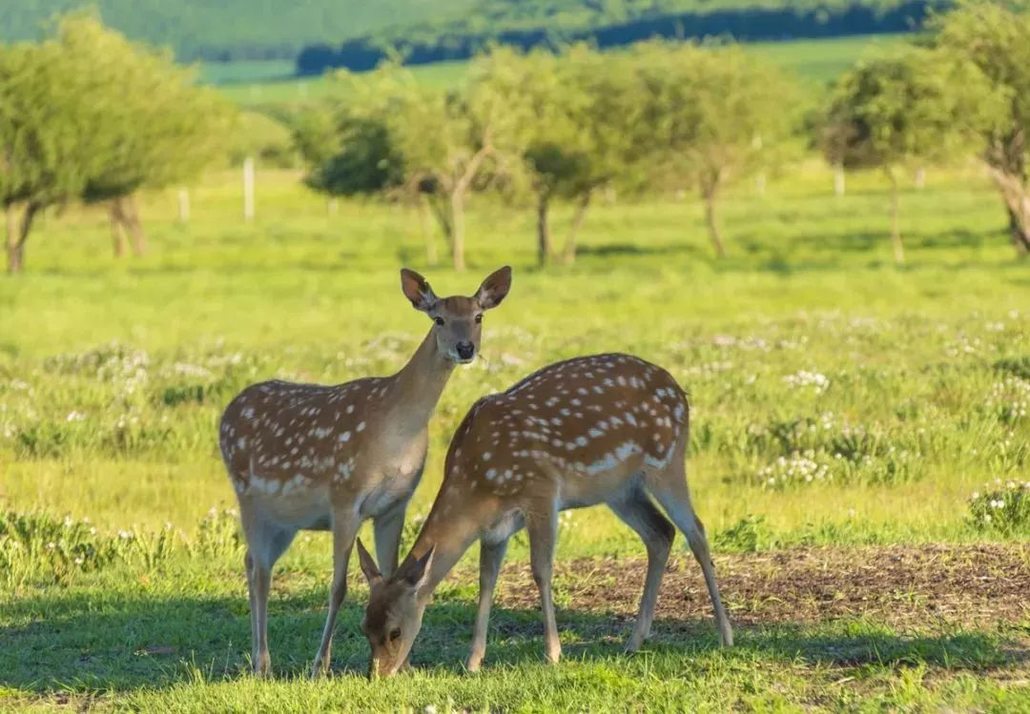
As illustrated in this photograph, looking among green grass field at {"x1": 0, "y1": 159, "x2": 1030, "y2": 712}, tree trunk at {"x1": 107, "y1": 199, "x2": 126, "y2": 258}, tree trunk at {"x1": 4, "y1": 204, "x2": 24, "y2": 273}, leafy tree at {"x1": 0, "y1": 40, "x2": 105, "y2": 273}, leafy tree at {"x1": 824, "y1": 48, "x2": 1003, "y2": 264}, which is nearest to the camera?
green grass field at {"x1": 0, "y1": 159, "x2": 1030, "y2": 712}

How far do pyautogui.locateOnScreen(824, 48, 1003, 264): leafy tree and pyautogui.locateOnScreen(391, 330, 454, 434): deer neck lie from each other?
44518 mm

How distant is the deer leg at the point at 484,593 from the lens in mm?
8992

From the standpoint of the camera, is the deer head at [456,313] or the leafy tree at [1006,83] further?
the leafy tree at [1006,83]

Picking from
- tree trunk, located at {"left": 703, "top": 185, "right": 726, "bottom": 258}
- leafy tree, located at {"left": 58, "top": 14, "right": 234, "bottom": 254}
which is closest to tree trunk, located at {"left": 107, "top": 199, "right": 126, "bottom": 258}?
leafy tree, located at {"left": 58, "top": 14, "right": 234, "bottom": 254}

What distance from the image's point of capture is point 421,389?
932 centimetres

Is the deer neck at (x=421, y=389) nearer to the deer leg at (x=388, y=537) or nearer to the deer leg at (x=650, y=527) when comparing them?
the deer leg at (x=388, y=537)

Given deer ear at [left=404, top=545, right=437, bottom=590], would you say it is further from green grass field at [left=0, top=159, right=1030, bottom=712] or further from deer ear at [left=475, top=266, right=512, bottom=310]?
deer ear at [left=475, top=266, right=512, bottom=310]

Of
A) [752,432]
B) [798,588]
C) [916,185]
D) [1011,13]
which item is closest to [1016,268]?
[1011,13]

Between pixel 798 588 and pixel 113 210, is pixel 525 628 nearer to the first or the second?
pixel 798 588

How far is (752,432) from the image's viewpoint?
1780 centimetres

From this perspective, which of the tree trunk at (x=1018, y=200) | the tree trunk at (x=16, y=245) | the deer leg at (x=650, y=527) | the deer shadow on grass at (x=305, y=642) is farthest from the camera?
the tree trunk at (x=16, y=245)

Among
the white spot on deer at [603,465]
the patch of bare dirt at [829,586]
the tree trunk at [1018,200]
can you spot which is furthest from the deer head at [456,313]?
the tree trunk at [1018,200]

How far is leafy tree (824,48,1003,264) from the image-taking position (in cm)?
5238

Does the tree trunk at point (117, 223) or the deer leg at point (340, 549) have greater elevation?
the deer leg at point (340, 549)
